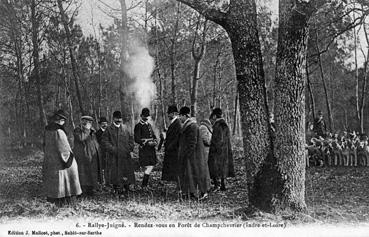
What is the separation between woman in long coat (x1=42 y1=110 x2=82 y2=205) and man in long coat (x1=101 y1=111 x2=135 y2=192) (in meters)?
1.31

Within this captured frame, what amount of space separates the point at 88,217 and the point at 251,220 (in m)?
2.66

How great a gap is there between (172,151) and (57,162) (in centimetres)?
239

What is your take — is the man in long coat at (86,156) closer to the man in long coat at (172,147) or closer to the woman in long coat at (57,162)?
the woman in long coat at (57,162)

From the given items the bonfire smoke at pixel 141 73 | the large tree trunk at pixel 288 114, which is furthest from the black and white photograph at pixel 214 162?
the bonfire smoke at pixel 141 73

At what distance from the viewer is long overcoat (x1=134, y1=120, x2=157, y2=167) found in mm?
8969

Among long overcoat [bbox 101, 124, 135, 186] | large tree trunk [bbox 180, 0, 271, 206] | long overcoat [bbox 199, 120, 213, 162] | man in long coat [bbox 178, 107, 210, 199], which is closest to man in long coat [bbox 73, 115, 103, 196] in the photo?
long overcoat [bbox 101, 124, 135, 186]

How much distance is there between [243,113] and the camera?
6.63 meters

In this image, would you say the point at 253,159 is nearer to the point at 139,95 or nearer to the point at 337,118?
the point at 139,95

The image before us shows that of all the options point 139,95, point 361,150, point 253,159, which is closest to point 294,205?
point 253,159

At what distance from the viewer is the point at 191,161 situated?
26.8 ft

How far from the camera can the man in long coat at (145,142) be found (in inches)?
353

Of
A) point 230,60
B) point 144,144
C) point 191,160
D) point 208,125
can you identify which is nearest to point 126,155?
point 144,144

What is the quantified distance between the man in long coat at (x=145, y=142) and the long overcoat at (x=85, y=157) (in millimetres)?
984

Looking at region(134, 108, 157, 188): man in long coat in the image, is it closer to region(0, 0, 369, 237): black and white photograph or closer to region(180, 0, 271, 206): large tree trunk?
region(0, 0, 369, 237): black and white photograph
